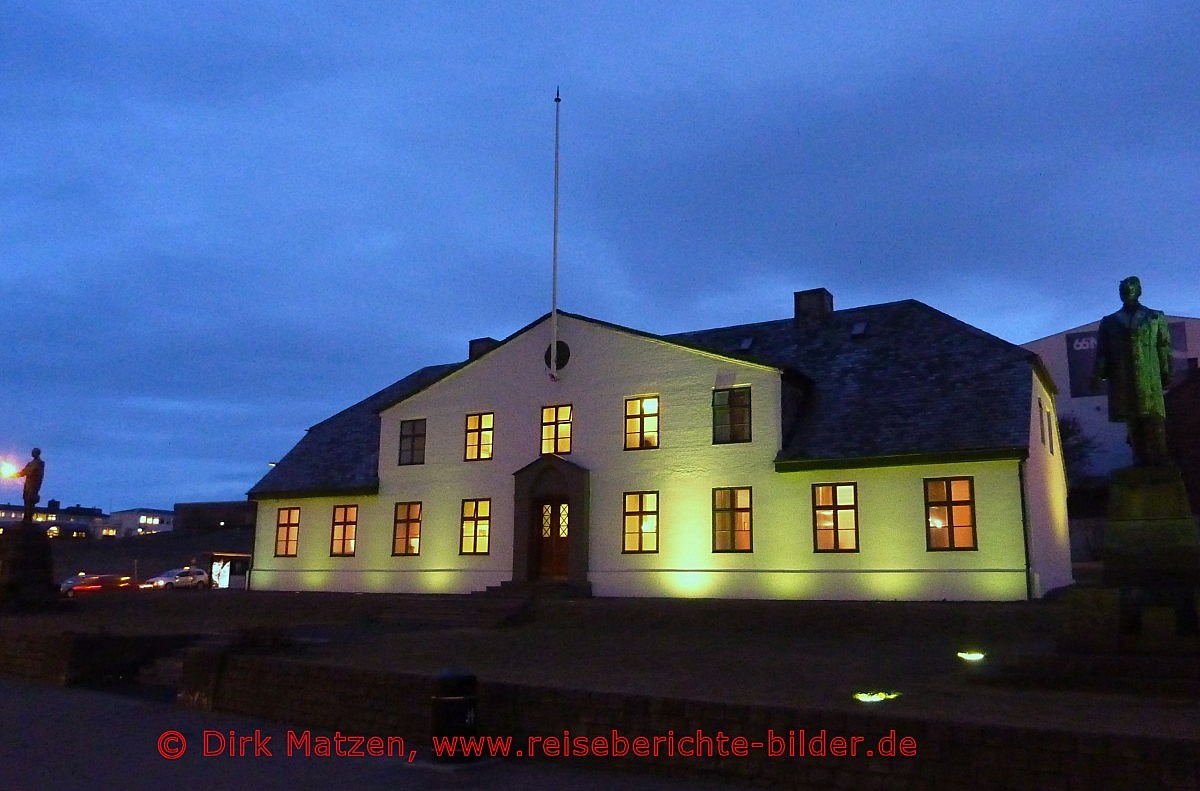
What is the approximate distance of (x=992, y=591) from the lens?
19.2 meters

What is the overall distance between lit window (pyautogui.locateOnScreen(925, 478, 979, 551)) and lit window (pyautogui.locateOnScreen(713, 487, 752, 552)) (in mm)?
4181

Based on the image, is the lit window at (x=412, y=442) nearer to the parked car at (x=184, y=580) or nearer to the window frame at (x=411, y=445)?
the window frame at (x=411, y=445)

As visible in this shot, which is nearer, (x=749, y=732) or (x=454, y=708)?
(x=749, y=732)

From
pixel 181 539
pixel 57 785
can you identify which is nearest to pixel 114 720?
pixel 57 785

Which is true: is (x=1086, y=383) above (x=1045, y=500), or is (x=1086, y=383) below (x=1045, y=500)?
above

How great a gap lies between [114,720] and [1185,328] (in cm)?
5284

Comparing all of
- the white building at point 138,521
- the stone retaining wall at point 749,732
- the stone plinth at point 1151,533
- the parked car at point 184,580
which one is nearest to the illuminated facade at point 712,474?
Answer: the stone plinth at point 1151,533

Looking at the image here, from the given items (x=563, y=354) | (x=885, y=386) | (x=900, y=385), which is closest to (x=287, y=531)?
(x=563, y=354)

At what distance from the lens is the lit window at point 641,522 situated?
23.4m

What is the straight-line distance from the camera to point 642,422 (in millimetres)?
24109

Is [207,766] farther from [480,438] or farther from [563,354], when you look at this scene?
[480,438]

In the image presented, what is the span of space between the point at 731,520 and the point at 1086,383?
3428 cm

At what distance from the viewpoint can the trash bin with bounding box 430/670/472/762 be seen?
31.0 feet

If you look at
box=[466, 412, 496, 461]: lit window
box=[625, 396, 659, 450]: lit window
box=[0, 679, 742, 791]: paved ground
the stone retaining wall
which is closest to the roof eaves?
box=[625, 396, 659, 450]: lit window
